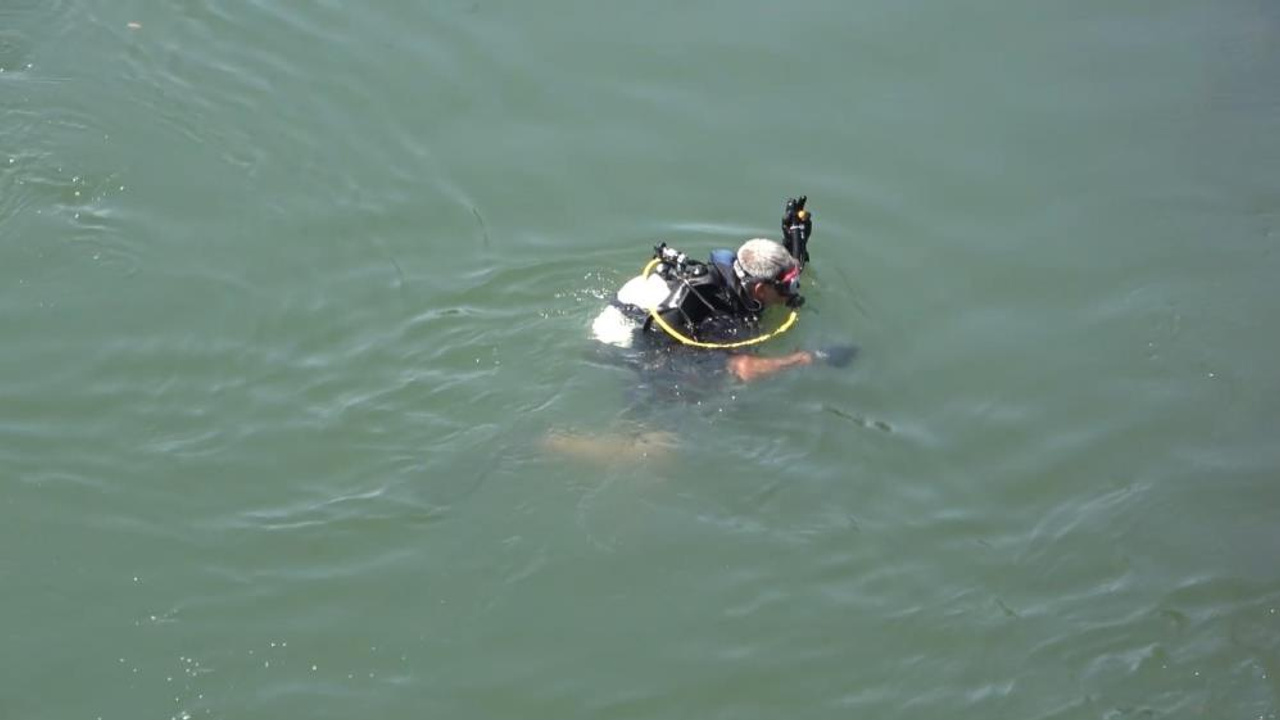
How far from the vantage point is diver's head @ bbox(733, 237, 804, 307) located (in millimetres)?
7863

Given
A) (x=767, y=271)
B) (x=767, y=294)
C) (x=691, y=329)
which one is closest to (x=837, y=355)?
(x=767, y=294)

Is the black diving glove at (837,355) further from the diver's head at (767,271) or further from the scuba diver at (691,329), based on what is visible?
the diver's head at (767,271)

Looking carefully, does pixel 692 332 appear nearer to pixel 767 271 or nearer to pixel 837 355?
pixel 767 271

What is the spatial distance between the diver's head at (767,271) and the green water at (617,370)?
720 millimetres

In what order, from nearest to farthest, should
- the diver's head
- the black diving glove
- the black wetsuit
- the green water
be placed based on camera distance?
the green water
the diver's head
the black wetsuit
the black diving glove

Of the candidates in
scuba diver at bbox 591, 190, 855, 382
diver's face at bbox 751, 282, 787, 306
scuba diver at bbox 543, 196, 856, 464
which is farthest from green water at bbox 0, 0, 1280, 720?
diver's face at bbox 751, 282, 787, 306

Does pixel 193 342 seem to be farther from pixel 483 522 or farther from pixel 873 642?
pixel 873 642

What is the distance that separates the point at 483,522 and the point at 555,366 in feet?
3.86

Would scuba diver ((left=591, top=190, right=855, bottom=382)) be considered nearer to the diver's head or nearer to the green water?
the diver's head

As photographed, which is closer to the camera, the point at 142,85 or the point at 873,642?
the point at 873,642

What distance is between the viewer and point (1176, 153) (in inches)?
412

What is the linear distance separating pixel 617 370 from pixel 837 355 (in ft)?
4.19

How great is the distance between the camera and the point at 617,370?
8383mm

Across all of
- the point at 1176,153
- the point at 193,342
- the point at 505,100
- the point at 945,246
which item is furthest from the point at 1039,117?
the point at 193,342
